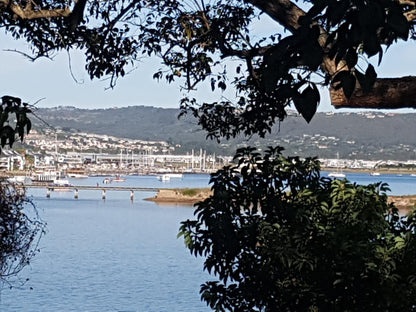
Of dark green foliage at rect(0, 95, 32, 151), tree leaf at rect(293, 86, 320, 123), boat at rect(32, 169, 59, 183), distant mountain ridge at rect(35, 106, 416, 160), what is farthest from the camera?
boat at rect(32, 169, 59, 183)

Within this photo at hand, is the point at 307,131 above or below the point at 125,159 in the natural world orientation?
above

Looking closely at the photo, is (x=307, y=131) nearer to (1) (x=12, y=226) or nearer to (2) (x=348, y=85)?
(1) (x=12, y=226)

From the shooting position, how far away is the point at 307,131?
61156mm

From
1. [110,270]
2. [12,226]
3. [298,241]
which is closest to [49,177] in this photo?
[110,270]

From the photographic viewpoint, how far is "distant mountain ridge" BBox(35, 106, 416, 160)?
193ft

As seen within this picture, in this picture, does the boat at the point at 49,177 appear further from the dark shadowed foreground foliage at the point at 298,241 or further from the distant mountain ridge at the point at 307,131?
the dark shadowed foreground foliage at the point at 298,241

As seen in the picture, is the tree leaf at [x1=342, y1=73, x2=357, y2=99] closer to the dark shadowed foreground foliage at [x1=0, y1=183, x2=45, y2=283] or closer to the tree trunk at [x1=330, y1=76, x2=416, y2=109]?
the tree trunk at [x1=330, y1=76, x2=416, y2=109]

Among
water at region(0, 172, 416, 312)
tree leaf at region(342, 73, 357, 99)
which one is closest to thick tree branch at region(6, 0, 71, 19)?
tree leaf at region(342, 73, 357, 99)

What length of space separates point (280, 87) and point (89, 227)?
109 ft

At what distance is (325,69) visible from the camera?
2.83 m

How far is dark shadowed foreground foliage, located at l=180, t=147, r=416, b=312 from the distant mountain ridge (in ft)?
140

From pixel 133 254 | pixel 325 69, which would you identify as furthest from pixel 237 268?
pixel 133 254

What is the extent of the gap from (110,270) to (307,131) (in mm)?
41419

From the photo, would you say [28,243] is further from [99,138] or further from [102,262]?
[99,138]
